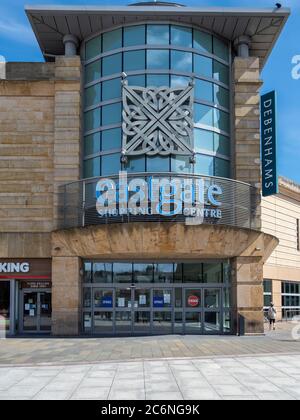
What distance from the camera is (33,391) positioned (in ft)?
35.7

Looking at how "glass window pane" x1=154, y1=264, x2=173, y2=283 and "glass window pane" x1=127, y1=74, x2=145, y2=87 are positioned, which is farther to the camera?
"glass window pane" x1=127, y1=74, x2=145, y2=87

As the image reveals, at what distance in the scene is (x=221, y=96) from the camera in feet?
85.6

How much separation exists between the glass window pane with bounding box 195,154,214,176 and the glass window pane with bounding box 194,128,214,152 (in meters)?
0.38

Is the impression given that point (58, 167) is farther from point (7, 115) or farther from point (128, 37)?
point (128, 37)

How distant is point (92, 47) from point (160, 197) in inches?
360

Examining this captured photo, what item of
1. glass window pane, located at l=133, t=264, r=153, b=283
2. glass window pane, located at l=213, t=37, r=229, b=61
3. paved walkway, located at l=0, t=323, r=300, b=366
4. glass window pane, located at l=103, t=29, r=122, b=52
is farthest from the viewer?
glass window pane, located at l=213, t=37, r=229, b=61

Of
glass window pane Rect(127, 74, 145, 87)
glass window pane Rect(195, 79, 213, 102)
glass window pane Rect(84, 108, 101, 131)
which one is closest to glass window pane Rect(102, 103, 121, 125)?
glass window pane Rect(84, 108, 101, 131)

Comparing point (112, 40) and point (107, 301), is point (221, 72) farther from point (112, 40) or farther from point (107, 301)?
point (107, 301)

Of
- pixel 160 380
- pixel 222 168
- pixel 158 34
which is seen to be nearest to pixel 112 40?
pixel 158 34

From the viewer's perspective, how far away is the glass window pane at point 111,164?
24.4m

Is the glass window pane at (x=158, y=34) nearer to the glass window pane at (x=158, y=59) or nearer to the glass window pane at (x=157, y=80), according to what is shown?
the glass window pane at (x=158, y=59)

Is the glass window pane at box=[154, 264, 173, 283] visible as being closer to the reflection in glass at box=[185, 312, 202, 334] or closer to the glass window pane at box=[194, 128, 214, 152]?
the reflection in glass at box=[185, 312, 202, 334]

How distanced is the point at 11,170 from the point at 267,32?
14.1 meters

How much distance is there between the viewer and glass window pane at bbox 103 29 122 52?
25.6m
